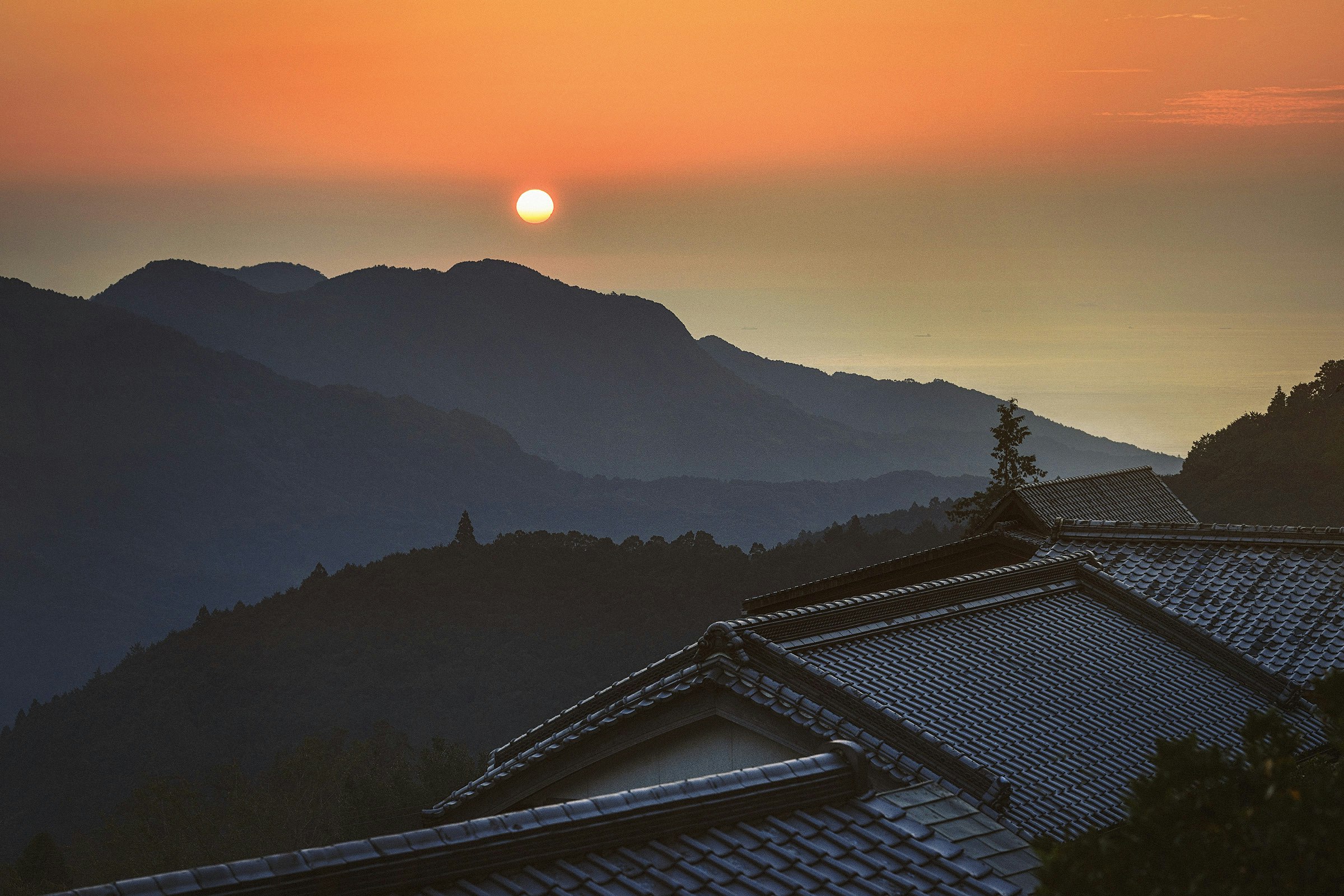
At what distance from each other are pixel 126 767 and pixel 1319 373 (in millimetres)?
80668

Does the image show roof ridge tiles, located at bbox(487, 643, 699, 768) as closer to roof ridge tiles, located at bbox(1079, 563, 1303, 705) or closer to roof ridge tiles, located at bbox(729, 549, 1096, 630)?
roof ridge tiles, located at bbox(729, 549, 1096, 630)

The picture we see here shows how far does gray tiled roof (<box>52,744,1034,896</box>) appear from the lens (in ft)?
16.9

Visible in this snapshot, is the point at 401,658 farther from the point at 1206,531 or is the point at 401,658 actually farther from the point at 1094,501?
the point at 1206,531

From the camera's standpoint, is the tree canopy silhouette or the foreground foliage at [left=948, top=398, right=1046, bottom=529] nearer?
the foreground foliage at [left=948, top=398, right=1046, bottom=529]

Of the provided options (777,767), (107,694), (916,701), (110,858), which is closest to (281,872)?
(777,767)

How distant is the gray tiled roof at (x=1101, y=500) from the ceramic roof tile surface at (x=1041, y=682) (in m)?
5.71

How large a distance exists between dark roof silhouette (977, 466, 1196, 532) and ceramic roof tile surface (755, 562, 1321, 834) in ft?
18.0

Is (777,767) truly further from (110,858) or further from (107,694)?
(107,694)

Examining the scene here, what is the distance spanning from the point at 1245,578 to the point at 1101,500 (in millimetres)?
6542

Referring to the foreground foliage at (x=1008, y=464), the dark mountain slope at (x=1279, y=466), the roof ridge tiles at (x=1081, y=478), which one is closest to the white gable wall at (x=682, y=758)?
the roof ridge tiles at (x=1081, y=478)

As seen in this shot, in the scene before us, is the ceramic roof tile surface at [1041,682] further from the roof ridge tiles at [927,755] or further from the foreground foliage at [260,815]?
the foreground foliage at [260,815]

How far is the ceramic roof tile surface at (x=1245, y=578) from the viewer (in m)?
12.8

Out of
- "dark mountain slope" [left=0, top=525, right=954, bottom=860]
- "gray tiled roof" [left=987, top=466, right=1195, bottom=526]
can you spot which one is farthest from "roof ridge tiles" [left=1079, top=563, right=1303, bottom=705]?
"dark mountain slope" [left=0, top=525, right=954, bottom=860]

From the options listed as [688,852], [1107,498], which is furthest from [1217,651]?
[1107,498]
